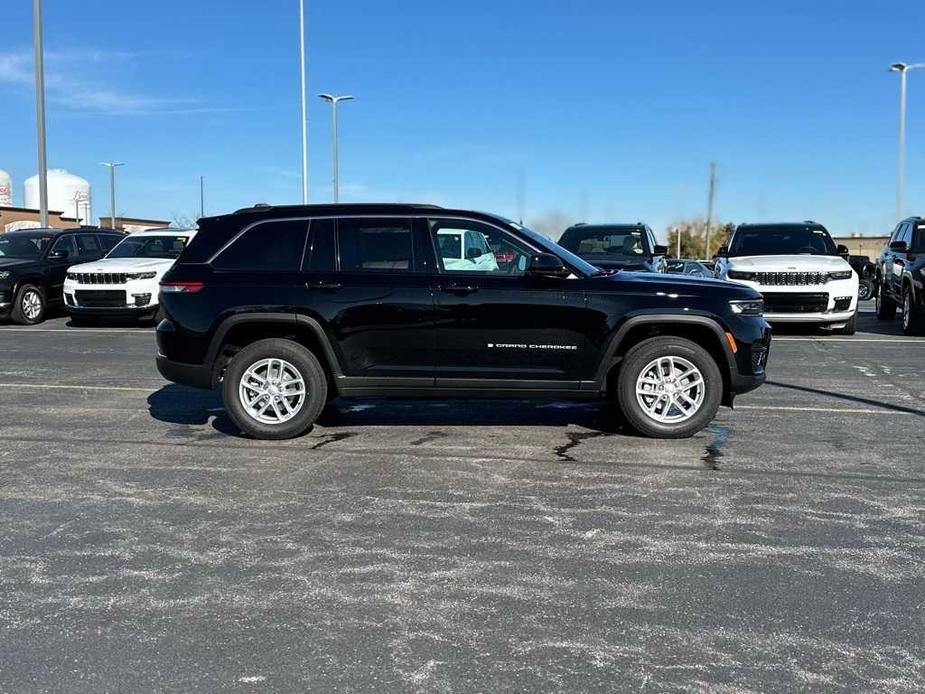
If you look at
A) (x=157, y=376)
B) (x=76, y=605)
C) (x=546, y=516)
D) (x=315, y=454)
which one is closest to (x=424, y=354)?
(x=315, y=454)

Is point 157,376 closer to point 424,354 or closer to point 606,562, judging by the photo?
point 424,354

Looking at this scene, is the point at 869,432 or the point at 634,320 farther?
the point at 869,432

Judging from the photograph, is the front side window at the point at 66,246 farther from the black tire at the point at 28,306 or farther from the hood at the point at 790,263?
the hood at the point at 790,263

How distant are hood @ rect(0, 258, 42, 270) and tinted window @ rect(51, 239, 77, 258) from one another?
0.53m

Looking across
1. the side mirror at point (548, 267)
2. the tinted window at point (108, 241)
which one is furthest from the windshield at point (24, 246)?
A: the side mirror at point (548, 267)

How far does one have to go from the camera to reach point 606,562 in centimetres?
432

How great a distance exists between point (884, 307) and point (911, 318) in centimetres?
343

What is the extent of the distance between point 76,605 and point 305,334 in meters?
3.50

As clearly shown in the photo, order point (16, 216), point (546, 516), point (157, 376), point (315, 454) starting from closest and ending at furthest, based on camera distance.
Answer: point (546, 516) < point (315, 454) < point (157, 376) < point (16, 216)

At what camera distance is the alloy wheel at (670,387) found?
6.92 meters

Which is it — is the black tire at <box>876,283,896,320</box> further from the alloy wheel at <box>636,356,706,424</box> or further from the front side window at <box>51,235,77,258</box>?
the front side window at <box>51,235,77,258</box>

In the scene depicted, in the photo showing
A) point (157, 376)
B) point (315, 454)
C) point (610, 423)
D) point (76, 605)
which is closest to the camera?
point (76, 605)

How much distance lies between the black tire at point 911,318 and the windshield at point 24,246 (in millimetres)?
15540

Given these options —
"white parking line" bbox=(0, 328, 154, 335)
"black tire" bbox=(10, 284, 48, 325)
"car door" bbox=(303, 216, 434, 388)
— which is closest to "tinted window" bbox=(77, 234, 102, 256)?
"black tire" bbox=(10, 284, 48, 325)
